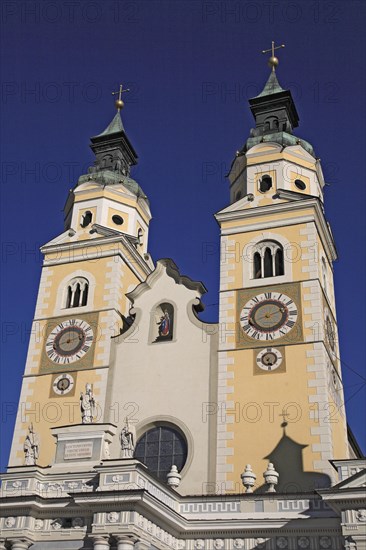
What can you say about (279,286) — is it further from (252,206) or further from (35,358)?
(35,358)

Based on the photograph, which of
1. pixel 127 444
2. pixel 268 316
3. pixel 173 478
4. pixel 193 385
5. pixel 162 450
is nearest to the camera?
pixel 127 444

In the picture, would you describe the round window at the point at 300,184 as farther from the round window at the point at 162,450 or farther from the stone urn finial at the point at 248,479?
the stone urn finial at the point at 248,479

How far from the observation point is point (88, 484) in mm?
21641

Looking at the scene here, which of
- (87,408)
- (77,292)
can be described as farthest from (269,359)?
(77,292)

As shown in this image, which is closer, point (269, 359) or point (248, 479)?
point (248, 479)

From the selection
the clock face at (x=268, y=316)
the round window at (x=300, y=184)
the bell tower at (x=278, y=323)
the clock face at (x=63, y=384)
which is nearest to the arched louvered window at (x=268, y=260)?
the bell tower at (x=278, y=323)

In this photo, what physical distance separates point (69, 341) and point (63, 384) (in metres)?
1.90

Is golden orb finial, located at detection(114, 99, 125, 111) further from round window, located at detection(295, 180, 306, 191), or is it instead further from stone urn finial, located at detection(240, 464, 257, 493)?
stone urn finial, located at detection(240, 464, 257, 493)

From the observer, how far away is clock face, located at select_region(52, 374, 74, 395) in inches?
1083

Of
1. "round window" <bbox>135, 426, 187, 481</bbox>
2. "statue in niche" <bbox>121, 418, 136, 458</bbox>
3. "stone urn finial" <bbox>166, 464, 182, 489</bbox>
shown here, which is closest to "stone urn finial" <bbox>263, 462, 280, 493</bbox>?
"stone urn finial" <bbox>166, 464, 182, 489</bbox>

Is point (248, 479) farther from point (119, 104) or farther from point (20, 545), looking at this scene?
point (119, 104)

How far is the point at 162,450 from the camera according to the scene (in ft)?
82.1

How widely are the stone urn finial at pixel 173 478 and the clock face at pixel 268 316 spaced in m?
5.78

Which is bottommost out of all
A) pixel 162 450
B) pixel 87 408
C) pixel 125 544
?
pixel 125 544
